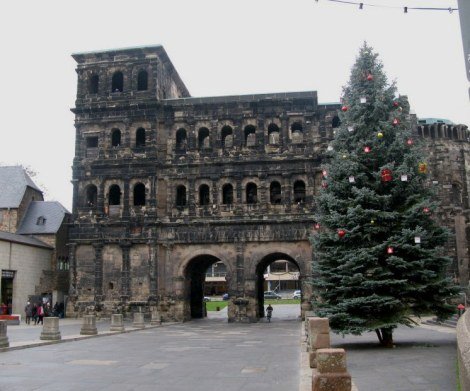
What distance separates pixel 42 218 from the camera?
46.4m

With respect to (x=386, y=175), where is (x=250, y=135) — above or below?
above

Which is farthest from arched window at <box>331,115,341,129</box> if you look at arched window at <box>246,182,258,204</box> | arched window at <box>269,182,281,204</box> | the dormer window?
the dormer window

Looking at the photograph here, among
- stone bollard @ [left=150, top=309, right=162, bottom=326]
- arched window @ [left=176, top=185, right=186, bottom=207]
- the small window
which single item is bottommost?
stone bollard @ [left=150, top=309, right=162, bottom=326]

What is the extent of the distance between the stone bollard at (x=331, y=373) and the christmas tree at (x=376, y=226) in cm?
816

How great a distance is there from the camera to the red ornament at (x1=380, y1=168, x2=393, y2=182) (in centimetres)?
1788

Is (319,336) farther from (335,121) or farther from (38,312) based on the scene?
(335,121)

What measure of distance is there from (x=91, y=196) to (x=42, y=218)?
9050 millimetres

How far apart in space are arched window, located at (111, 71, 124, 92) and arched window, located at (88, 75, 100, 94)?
113 cm

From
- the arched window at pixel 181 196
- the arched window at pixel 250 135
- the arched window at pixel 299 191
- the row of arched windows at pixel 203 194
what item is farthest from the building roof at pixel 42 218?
the arched window at pixel 299 191

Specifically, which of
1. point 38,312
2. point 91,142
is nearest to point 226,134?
point 91,142

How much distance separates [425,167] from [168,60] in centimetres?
2681

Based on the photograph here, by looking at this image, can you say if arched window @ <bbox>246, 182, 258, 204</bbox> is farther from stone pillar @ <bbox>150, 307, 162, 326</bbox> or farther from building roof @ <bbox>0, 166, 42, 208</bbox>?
building roof @ <bbox>0, 166, 42, 208</bbox>

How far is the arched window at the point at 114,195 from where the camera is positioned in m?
39.1

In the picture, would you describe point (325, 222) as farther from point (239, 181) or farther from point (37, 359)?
point (239, 181)
